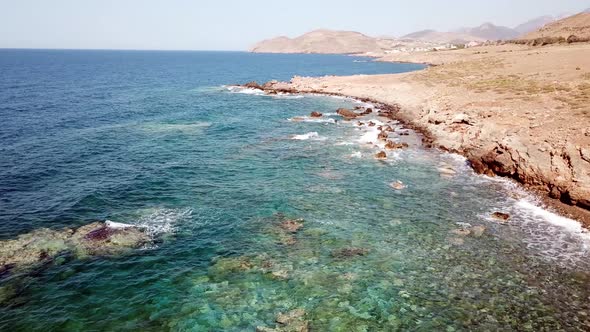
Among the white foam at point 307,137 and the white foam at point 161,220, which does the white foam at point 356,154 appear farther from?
the white foam at point 161,220

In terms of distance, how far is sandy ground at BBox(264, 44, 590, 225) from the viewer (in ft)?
117

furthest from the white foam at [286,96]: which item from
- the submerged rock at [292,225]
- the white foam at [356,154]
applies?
the submerged rock at [292,225]

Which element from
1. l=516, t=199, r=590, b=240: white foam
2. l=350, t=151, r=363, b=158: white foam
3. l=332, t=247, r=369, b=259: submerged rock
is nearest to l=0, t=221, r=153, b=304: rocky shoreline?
l=332, t=247, r=369, b=259: submerged rock

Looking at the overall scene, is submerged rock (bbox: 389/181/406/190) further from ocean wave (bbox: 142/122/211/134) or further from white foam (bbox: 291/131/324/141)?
ocean wave (bbox: 142/122/211/134)

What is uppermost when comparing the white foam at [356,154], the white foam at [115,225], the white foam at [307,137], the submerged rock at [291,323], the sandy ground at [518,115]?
the sandy ground at [518,115]

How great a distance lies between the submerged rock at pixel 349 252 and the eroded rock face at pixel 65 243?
1504cm

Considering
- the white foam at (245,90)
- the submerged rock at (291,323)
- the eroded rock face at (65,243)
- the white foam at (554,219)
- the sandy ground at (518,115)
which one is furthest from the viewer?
the white foam at (245,90)

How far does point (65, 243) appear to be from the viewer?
29531mm

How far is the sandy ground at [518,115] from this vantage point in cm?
3559

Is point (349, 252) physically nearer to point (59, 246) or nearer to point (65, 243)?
point (65, 243)

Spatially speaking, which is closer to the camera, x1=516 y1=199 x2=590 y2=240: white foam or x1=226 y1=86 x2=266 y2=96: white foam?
x1=516 y1=199 x2=590 y2=240: white foam

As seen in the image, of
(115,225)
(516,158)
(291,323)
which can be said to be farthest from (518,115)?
(115,225)

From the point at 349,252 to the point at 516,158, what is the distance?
24.3 m

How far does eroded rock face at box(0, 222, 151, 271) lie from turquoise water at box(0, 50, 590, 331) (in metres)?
1.25
